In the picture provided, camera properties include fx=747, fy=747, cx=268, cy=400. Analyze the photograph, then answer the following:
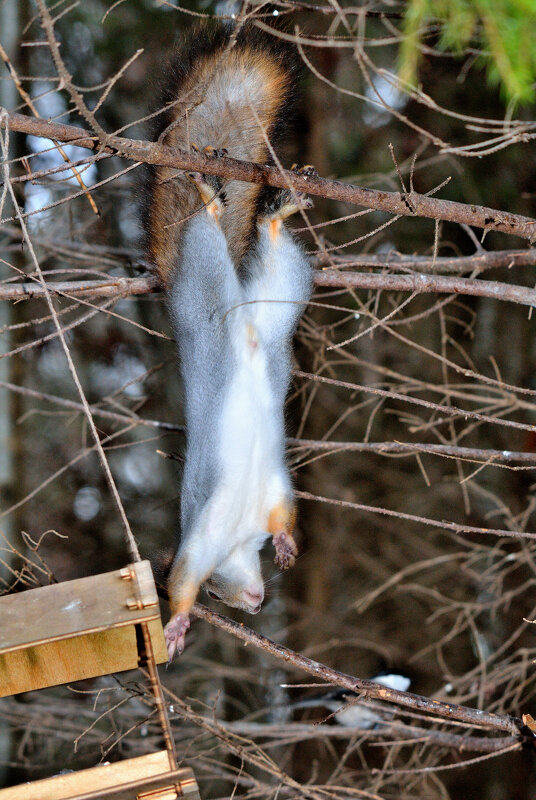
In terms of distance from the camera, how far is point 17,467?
14.2 ft

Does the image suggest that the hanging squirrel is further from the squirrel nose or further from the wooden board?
the wooden board

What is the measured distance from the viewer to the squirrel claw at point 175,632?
2104 millimetres

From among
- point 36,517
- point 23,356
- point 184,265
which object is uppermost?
point 184,265

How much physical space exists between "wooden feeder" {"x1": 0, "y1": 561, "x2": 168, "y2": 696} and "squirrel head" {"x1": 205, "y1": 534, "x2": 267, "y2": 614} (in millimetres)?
907

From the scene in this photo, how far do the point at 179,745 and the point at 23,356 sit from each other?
2.61 metres

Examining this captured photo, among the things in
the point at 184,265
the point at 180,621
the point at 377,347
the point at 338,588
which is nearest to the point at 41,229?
the point at 184,265

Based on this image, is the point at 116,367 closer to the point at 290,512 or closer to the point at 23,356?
the point at 23,356

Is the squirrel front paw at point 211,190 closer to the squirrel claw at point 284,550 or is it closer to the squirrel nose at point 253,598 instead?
the squirrel claw at point 284,550

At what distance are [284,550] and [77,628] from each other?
124 centimetres

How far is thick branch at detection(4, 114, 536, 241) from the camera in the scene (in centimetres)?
160

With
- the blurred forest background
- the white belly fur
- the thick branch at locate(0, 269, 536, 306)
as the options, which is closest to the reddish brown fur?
the thick branch at locate(0, 269, 536, 306)

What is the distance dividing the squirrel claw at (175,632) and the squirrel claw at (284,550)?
387 millimetres

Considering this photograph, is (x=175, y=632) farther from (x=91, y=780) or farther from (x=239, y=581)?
(x=91, y=780)

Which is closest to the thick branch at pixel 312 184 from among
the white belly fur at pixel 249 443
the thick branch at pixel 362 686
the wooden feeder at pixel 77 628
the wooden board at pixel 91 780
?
the white belly fur at pixel 249 443
